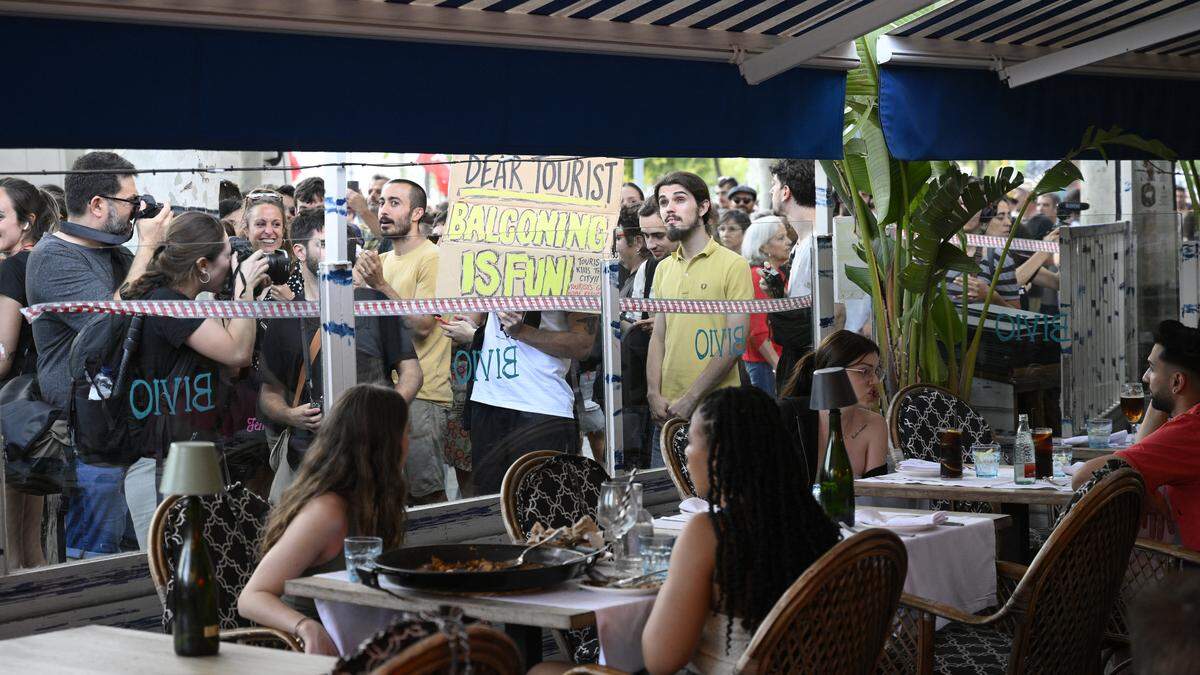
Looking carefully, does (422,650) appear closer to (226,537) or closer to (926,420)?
(226,537)

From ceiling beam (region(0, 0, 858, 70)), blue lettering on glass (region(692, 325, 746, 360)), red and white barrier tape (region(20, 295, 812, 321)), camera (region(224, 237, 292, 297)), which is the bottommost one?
blue lettering on glass (region(692, 325, 746, 360))

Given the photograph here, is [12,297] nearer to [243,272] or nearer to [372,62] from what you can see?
[243,272]

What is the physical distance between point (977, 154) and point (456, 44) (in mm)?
3052

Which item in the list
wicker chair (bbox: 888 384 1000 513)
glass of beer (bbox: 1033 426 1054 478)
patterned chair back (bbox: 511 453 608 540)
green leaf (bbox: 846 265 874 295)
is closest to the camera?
patterned chair back (bbox: 511 453 608 540)

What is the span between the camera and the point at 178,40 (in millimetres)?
4703

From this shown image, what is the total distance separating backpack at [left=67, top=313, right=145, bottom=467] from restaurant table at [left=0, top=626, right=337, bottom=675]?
1977 millimetres

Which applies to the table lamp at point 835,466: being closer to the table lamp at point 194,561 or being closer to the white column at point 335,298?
the white column at point 335,298

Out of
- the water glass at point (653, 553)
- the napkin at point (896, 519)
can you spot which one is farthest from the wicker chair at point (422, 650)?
the napkin at point (896, 519)

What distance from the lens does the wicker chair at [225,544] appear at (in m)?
4.19

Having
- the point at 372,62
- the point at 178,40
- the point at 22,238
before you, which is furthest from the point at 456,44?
the point at 22,238

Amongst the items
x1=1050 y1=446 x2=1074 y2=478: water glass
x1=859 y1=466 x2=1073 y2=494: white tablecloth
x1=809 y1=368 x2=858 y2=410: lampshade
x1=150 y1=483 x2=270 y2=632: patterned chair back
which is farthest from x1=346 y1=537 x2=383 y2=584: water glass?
x1=1050 y1=446 x2=1074 y2=478: water glass

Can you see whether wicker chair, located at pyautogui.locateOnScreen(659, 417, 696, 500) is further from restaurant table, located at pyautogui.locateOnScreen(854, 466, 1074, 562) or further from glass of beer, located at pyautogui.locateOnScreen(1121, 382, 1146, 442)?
glass of beer, located at pyautogui.locateOnScreen(1121, 382, 1146, 442)

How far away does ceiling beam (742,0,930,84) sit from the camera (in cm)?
555

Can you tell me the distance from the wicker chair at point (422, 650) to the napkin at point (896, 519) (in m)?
2.61
